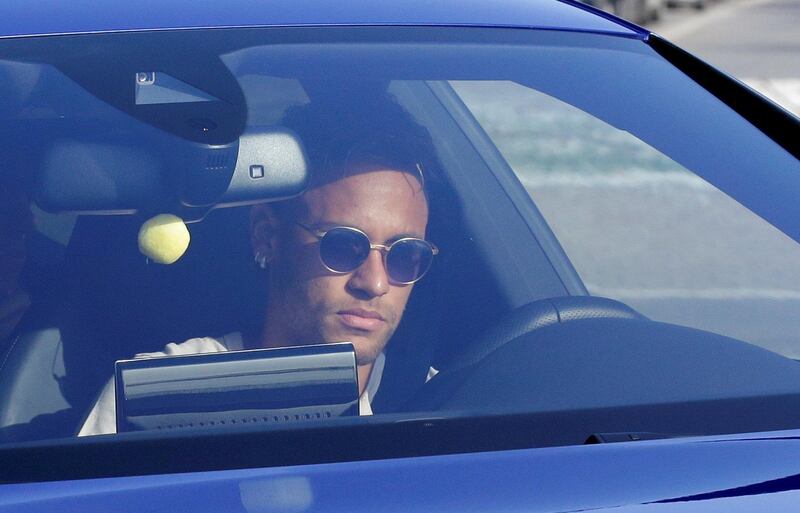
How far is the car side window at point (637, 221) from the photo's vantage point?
507 cm

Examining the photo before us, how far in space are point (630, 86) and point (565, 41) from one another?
0.44 feet

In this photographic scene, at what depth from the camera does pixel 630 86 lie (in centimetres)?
211

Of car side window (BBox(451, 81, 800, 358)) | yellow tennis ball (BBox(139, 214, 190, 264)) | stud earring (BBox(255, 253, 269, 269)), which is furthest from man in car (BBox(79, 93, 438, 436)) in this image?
car side window (BBox(451, 81, 800, 358))

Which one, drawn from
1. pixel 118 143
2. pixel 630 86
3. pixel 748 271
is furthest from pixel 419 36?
pixel 748 271

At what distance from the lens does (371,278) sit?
1.94 meters

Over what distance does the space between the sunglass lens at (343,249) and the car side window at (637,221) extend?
145cm

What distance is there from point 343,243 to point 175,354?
33 centimetres

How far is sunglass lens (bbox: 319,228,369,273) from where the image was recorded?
191 centimetres

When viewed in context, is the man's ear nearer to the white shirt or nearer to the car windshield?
the car windshield

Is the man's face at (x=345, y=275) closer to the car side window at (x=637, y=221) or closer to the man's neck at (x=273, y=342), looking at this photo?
the man's neck at (x=273, y=342)

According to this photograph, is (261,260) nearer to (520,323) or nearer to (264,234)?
(264,234)

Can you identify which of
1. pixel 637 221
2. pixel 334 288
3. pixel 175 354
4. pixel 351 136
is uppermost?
pixel 637 221

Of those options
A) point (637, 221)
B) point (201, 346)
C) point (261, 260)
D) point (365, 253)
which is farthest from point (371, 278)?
point (637, 221)

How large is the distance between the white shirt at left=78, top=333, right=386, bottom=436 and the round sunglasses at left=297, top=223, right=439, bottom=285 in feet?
0.54
